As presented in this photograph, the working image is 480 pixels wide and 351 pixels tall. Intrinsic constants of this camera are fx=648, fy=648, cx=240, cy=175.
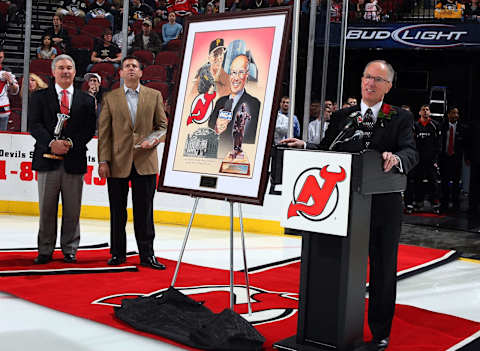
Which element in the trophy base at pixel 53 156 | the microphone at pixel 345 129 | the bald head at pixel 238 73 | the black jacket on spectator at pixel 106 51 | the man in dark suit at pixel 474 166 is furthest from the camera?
the man in dark suit at pixel 474 166

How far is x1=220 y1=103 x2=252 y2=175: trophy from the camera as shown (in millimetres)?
3275

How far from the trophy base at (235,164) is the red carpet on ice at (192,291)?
0.79 meters

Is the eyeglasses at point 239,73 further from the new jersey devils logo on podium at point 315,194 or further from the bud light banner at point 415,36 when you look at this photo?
the bud light banner at point 415,36

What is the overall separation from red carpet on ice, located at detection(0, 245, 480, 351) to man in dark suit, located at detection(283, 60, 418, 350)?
189 millimetres

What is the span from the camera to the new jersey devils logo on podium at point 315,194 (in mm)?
2684

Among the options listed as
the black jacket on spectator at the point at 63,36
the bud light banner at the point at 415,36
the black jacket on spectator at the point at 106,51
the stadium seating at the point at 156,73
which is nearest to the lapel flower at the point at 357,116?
the stadium seating at the point at 156,73

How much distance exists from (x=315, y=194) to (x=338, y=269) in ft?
1.09

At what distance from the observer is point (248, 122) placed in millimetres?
3295

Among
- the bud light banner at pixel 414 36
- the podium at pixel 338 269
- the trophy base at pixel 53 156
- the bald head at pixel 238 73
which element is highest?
the bud light banner at pixel 414 36

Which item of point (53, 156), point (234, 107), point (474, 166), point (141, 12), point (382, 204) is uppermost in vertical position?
point (141, 12)

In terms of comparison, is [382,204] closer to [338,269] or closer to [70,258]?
[338,269]

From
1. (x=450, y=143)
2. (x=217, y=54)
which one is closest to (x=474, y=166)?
(x=450, y=143)

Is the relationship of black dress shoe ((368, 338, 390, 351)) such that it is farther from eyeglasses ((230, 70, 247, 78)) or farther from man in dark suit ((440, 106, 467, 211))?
man in dark suit ((440, 106, 467, 211))

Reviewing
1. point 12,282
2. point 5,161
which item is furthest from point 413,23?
point 12,282
